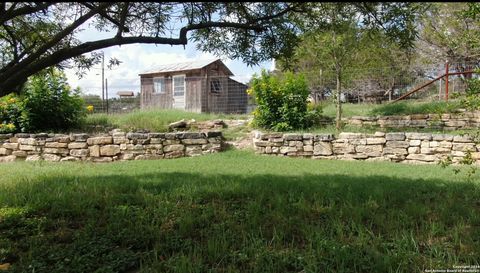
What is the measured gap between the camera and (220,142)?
8.91m

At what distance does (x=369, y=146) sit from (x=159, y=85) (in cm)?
1432

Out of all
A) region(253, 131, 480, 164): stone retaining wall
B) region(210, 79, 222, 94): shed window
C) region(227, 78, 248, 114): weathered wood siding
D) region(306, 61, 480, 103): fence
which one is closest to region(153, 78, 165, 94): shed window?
region(210, 79, 222, 94): shed window

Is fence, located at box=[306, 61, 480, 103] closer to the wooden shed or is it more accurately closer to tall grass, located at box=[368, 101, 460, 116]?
tall grass, located at box=[368, 101, 460, 116]

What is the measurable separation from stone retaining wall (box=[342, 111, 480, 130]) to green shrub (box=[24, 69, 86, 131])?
7.75 meters

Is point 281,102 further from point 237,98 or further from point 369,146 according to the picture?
point 237,98

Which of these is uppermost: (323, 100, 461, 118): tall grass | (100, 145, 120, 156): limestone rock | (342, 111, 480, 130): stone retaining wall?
(323, 100, 461, 118): tall grass

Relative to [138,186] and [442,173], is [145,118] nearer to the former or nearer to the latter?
[138,186]

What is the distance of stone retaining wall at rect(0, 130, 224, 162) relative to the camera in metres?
8.25

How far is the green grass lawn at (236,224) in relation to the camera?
261cm

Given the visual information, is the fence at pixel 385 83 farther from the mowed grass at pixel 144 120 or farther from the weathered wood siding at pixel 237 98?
the mowed grass at pixel 144 120

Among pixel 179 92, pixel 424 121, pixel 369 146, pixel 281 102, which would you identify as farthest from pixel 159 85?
pixel 369 146

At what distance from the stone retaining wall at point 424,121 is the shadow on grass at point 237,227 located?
17.9 feet

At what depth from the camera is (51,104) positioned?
9586 millimetres

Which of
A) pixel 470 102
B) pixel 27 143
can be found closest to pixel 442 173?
pixel 470 102
